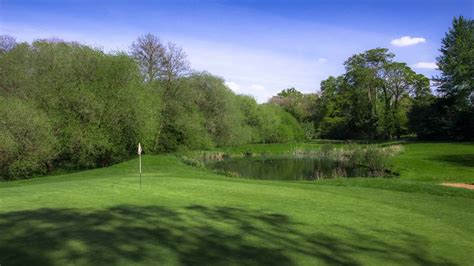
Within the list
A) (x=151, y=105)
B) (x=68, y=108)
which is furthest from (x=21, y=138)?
(x=151, y=105)

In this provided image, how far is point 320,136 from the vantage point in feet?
309

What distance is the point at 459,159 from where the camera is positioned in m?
37.9

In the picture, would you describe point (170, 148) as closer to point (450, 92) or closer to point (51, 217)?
point (51, 217)

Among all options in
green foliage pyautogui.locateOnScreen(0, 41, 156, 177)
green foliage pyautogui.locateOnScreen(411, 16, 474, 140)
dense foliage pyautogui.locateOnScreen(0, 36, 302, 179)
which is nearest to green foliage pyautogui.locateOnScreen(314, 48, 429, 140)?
green foliage pyautogui.locateOnScreen(411, 16, 474, 140)

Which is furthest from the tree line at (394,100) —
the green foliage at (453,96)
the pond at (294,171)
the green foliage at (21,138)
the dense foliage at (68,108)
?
the green foliage at (21,138)

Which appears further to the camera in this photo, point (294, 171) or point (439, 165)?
point (294, 171)

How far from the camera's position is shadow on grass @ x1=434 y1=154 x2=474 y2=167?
35.1m

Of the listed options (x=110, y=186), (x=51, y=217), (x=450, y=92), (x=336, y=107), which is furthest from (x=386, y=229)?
(x=336, y=107)

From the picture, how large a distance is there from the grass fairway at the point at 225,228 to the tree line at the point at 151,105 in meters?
19.2

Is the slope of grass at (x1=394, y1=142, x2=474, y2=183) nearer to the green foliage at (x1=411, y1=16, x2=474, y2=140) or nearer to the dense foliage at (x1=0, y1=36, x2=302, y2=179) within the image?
the green foliage at (x1=411, y1=16, x2=474, y2=140)

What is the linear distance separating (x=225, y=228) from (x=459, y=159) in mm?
37869

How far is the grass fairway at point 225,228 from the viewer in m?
5.38

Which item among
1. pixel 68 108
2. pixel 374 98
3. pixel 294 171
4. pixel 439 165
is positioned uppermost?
pixel 374 98

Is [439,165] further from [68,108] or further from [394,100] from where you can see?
[394,100]
